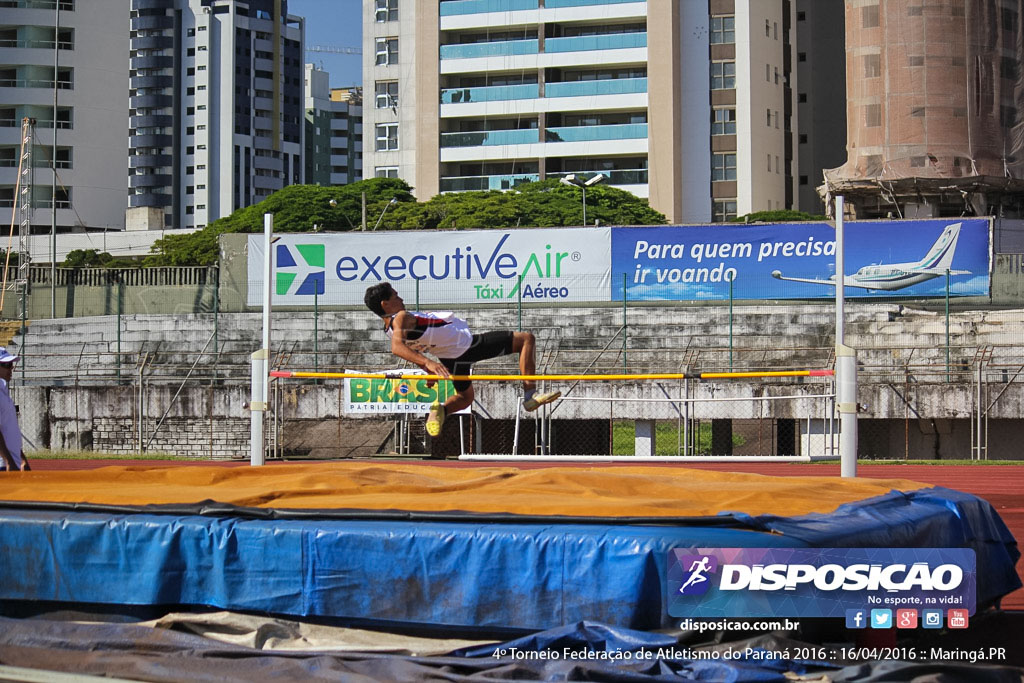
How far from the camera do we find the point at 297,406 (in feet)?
58.7

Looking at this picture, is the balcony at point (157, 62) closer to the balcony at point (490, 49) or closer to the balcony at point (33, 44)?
the balcony at point (33, 44)

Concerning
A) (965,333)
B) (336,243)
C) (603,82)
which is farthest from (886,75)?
(336,243)

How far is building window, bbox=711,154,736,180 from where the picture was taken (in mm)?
46188

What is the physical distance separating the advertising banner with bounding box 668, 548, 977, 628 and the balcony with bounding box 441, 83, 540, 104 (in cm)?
4373

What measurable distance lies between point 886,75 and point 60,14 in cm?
4093

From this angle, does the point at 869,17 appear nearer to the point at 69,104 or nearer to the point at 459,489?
the point at 459,489

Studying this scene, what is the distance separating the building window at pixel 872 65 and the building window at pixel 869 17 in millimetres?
1022

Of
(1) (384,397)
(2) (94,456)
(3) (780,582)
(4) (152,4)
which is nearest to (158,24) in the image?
(4) (152,4)

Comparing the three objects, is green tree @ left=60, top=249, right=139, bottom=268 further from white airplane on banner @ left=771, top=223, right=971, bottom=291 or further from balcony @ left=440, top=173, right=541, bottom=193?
white airplane on banner @ left=771, top=223, right=971, bottom=291

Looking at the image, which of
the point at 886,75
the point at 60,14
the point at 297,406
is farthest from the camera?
the point at 60,14

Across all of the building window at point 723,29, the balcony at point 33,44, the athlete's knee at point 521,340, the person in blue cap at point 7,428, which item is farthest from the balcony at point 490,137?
the person in blue cap at point 7,428

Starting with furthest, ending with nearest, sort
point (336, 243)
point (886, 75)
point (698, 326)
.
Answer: point (886, 75) → point (336, 243) → point (698, 326)

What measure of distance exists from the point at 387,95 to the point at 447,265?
31379mm

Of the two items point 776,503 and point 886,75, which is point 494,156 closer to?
point 886,75
